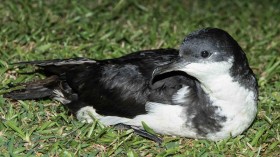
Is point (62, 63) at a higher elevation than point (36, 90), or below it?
higher

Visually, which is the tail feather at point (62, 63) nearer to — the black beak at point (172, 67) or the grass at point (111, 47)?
the grass at point (111, 47)

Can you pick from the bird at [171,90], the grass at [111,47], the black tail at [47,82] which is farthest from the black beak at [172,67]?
the black tail at [47,82]

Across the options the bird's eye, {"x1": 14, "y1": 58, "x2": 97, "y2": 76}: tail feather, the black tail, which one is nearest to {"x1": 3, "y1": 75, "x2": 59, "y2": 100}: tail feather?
the black tail

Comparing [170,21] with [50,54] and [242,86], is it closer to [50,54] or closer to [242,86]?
[50,54]

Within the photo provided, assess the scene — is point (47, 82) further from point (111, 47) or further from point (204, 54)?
point (204, 54)

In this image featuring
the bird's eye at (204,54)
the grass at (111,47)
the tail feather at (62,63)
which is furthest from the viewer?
the tail feather at (62,63)

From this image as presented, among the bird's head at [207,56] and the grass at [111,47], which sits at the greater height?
the bird's head at [207,56]

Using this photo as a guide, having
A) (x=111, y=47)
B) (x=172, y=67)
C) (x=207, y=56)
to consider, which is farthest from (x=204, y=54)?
(x=111, y=47)

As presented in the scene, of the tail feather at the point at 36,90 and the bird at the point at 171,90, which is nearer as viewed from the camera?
the bird at the point at 171,90
